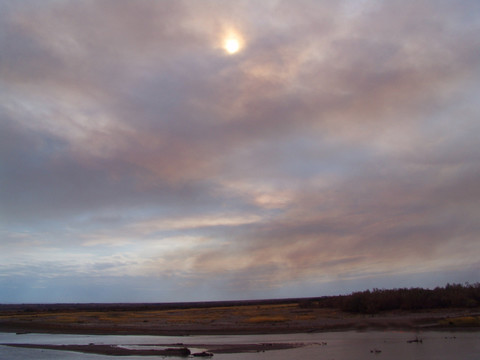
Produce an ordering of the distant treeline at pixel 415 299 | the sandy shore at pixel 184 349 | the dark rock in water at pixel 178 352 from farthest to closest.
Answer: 1. the distant treeline at pixel 415 299
2. the sandy shore at pixel 184 349
3. the dark rock in water at pixel 178 352

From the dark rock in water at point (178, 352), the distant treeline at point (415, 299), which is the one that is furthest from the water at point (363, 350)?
the distant treeline at point (415, 299)

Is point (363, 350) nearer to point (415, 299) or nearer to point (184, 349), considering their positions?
point (184, 349)

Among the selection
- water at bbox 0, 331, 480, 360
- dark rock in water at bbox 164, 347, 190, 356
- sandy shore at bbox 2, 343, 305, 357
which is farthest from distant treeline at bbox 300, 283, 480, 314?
dark rock in water at bbox 164, 347, 190, 356

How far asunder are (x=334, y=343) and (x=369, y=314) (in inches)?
1222

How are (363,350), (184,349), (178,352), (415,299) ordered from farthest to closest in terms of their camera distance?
(415,299) → (184,349) → (178,352) → (363,350)

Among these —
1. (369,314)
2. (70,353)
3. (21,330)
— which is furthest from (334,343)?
(21,330)

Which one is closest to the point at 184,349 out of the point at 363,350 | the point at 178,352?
the point at 178,352

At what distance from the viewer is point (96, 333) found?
6200 centimetres

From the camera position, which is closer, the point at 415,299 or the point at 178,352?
the point at 178,352

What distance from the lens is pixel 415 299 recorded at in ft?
227

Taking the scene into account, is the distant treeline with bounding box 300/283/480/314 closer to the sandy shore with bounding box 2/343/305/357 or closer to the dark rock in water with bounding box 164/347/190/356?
the sandy shore with bounding box 2/343/305/357

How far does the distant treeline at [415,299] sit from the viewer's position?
222 ft

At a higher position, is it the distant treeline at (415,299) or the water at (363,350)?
the distant treeline at (415,299)

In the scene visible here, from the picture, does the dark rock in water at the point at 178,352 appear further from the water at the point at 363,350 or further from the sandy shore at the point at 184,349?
the water at the point at 363,350
